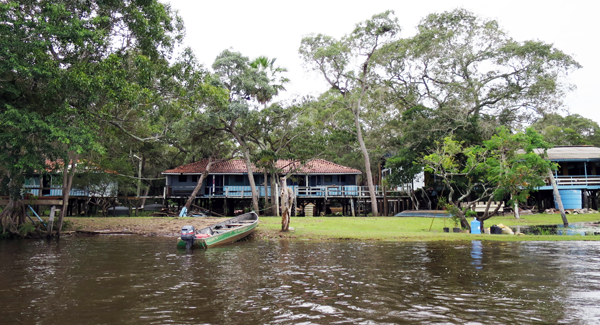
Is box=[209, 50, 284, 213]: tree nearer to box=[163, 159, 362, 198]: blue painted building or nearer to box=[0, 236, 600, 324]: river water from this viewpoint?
box=[163, 159, 362, 198]: blue painted building

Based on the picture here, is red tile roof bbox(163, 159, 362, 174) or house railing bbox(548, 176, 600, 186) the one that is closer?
house railing bbox(548, 176, 600, 186)

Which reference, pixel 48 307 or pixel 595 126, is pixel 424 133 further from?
pixel 595 126

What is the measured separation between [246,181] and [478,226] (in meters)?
23.1

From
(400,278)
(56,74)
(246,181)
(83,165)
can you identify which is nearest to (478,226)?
(400,278)

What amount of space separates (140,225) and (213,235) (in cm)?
982

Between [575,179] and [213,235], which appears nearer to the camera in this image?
[213,235]

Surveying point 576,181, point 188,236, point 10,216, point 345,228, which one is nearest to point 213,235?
point 188,236

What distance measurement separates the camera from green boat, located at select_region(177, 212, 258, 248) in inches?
577

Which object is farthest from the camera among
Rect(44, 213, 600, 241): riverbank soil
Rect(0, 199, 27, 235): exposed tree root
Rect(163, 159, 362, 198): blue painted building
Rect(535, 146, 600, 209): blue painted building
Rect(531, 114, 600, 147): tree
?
Rect(531, 114, 600, 147): tree

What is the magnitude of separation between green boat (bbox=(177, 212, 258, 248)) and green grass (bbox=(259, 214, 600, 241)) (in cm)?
185

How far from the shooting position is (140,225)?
23.0m

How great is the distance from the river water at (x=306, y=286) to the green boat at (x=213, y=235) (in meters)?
0.73

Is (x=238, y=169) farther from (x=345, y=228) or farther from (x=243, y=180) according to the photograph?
(x=345, y=228)

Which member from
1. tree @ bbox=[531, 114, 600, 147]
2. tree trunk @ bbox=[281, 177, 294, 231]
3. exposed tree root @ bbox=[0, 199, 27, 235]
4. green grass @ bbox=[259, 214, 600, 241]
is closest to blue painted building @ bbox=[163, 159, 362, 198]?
green grass @ bbox=[259, 214, 600, 241]
